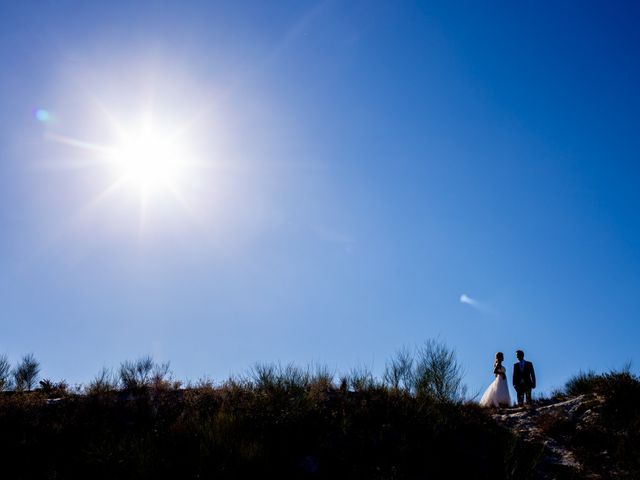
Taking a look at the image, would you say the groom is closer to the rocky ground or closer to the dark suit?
the dark suit

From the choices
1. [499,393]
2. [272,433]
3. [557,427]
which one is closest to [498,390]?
[499,393]

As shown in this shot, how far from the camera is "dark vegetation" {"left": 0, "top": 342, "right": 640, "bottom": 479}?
24.4 feet

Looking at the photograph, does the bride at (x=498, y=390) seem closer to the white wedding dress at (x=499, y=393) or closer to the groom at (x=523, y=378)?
the white wedding dress at (x=499, y=393)

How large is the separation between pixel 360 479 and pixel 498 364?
9.03m

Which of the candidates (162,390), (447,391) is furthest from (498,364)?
(162,390)

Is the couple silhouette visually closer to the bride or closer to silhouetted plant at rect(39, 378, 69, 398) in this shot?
the bride

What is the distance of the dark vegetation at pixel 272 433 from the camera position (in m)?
7.44

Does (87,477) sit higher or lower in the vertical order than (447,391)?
lower

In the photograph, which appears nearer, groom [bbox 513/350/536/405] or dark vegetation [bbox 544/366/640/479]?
dark vegetation [bbox 544/366/640/479]

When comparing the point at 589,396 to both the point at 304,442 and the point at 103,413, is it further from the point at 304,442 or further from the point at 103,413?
the point at 103,413

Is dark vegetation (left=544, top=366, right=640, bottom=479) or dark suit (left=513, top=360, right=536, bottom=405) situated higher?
dark suit (left=513, top=360, right=536, bottom=405)

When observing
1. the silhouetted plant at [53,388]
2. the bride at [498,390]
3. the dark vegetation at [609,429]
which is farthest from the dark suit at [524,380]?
the silhouetted plant at [53,388]

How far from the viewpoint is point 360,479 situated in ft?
24.5

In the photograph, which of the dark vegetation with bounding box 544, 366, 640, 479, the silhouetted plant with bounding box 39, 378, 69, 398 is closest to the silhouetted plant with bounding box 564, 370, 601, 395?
the dark vegetation with bounding box 544, 366, 640, 479
